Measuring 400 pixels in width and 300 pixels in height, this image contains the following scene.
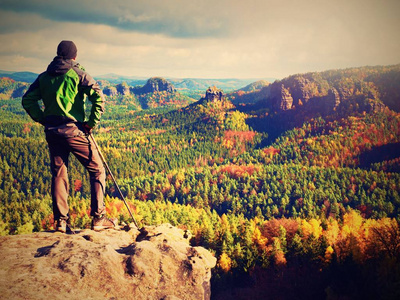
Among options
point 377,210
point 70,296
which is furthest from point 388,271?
point 377,210

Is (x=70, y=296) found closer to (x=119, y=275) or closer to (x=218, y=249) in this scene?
(x=119, y=275)

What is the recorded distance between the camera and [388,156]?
144125 mm

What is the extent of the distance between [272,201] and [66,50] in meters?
96.3

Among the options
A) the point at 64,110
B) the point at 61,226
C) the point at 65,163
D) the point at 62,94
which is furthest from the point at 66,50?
the point at 61,226

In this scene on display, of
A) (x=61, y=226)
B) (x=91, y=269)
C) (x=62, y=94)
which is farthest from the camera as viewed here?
(x=61, y=226)

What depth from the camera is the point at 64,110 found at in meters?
7.86

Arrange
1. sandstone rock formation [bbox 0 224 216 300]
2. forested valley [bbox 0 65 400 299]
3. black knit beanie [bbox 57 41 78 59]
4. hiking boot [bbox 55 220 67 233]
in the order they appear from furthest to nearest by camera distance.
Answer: forested valley [bbox 0 65 400 299] → hiking boot [bbox 55 220 67 233] → black knit beanie [bbox 57 41 78 59] → sandstone rock formation [bbox 0 224 216 300]

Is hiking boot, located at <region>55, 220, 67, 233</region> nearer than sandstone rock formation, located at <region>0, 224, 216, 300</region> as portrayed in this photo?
No

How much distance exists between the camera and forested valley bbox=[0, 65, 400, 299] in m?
31.2

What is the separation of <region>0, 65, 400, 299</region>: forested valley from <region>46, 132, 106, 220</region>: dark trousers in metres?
16.5

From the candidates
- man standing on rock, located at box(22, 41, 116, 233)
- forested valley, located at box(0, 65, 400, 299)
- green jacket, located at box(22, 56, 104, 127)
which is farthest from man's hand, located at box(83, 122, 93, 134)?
forested valley, located at box(0, 65, 400, 299)

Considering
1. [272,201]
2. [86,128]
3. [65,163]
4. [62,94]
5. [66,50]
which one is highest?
[66,50]

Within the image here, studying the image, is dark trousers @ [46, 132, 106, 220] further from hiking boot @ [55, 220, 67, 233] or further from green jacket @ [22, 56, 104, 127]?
green jacket @ [22, 56, 104, 127]

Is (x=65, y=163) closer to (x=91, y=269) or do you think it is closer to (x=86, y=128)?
(x=86, y=128)
